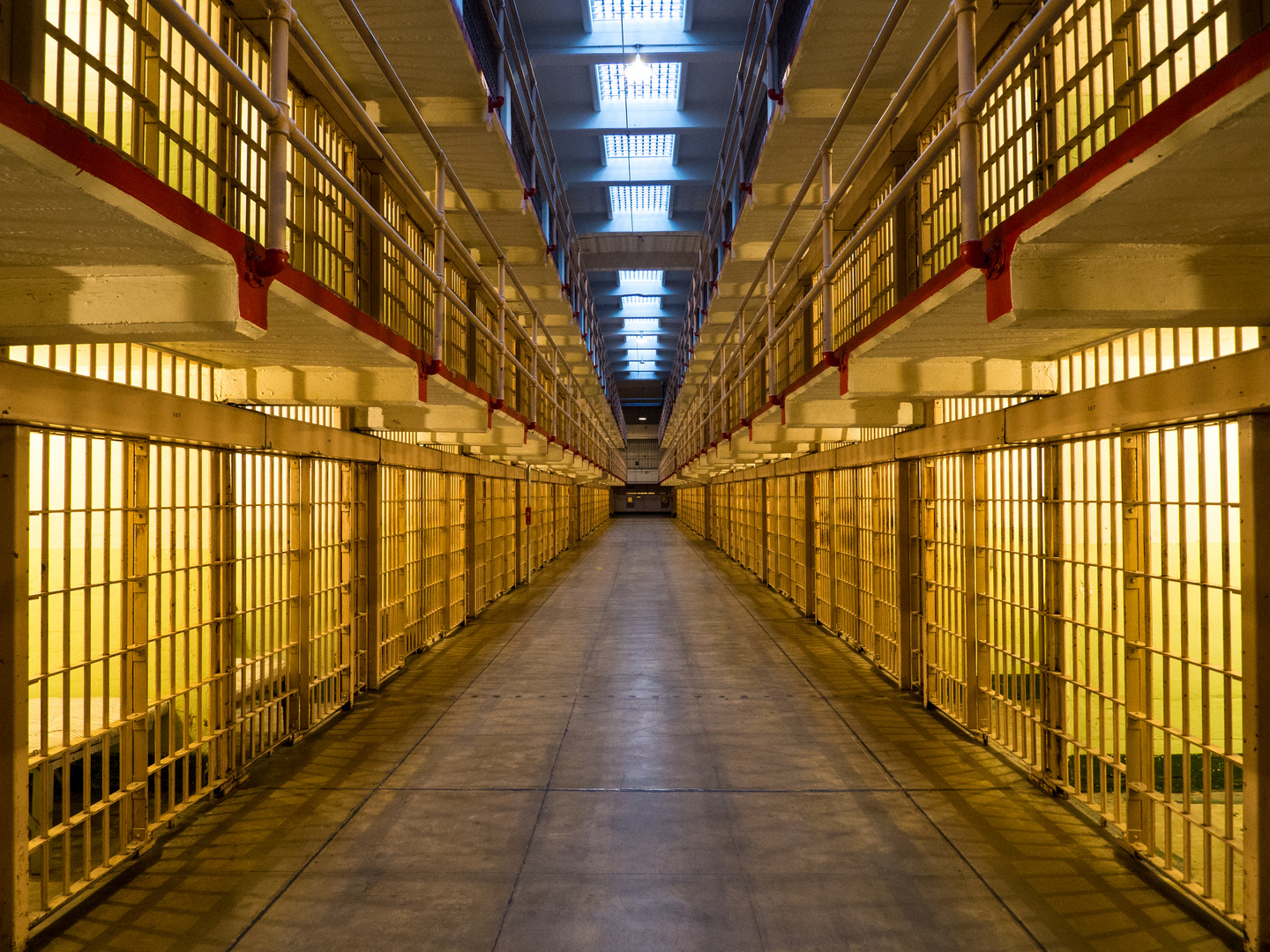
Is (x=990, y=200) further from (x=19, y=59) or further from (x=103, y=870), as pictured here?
(x=103, y=870)

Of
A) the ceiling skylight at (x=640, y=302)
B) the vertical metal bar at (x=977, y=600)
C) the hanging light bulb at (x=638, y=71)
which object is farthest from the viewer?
the ceiling skylight at (x=640, y=302)

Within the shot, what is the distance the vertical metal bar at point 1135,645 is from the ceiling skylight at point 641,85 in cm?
1080

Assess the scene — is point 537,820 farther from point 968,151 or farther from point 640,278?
point 640,278

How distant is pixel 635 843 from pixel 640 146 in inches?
571

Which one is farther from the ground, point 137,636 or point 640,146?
point 640,146

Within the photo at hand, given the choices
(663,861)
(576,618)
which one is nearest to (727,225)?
(576,618)

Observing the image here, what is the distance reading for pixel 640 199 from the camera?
60.1ft

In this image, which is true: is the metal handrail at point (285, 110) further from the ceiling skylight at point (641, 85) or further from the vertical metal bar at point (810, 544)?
the ceiling skylight at point (641, 85)

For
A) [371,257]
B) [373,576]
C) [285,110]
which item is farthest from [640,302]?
[285,110]

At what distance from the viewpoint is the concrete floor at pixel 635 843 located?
3.30 m

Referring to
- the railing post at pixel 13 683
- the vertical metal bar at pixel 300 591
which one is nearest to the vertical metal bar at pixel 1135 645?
the railing post at pixel 13 683

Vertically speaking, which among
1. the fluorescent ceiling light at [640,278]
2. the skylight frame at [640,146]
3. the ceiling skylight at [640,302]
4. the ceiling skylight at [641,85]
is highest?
the ceiling skylight at [641,85]

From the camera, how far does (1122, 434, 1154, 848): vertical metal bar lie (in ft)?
12.7

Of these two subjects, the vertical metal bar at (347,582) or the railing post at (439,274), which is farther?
the vertical metal bar at (347,582)
